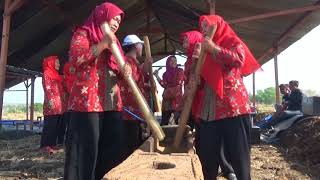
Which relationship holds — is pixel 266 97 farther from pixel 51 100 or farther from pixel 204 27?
pixel 204 27

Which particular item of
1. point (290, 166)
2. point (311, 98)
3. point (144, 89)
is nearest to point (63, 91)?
point (144, 89)

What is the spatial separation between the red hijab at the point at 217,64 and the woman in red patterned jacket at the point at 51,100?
3.84m

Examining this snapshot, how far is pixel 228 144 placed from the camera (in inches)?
118

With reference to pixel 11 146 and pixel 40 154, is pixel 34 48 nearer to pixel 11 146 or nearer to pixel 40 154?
pixel 11 146

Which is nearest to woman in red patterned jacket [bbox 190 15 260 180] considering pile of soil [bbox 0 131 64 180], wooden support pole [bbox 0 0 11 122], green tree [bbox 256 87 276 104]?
pile of soil [bbox 0 131 64 180]

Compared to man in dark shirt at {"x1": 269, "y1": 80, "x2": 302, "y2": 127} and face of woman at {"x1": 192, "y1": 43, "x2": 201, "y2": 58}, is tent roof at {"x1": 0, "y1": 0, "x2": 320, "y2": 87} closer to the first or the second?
man in dark shirt at {"x1": 269, "y1": 80, "x2": 302, "y2": 127}

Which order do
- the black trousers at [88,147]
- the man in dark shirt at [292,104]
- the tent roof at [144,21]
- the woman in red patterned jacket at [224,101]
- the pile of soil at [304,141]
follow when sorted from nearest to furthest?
1. the black trousers at [88,147]
2. the woman in red patterned jacket at [224,101]
3. the pile of soil at [304,141]
4. the tent roof at [144,21]
5. the man in dark shirt at [292,104]

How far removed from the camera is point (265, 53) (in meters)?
13.9

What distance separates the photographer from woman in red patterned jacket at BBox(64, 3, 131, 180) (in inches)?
104

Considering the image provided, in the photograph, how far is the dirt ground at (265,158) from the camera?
4.79 meters

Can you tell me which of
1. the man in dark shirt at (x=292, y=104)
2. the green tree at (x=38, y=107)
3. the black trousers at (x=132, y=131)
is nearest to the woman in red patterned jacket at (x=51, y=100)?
the black trousers at (x=132, y=131)

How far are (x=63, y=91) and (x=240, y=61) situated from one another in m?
4.30

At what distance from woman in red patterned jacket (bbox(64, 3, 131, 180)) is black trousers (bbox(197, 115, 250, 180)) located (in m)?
0.66

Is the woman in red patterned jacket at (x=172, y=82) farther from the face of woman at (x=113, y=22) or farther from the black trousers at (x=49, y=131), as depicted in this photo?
the face of woman at (x=113, y=22)
